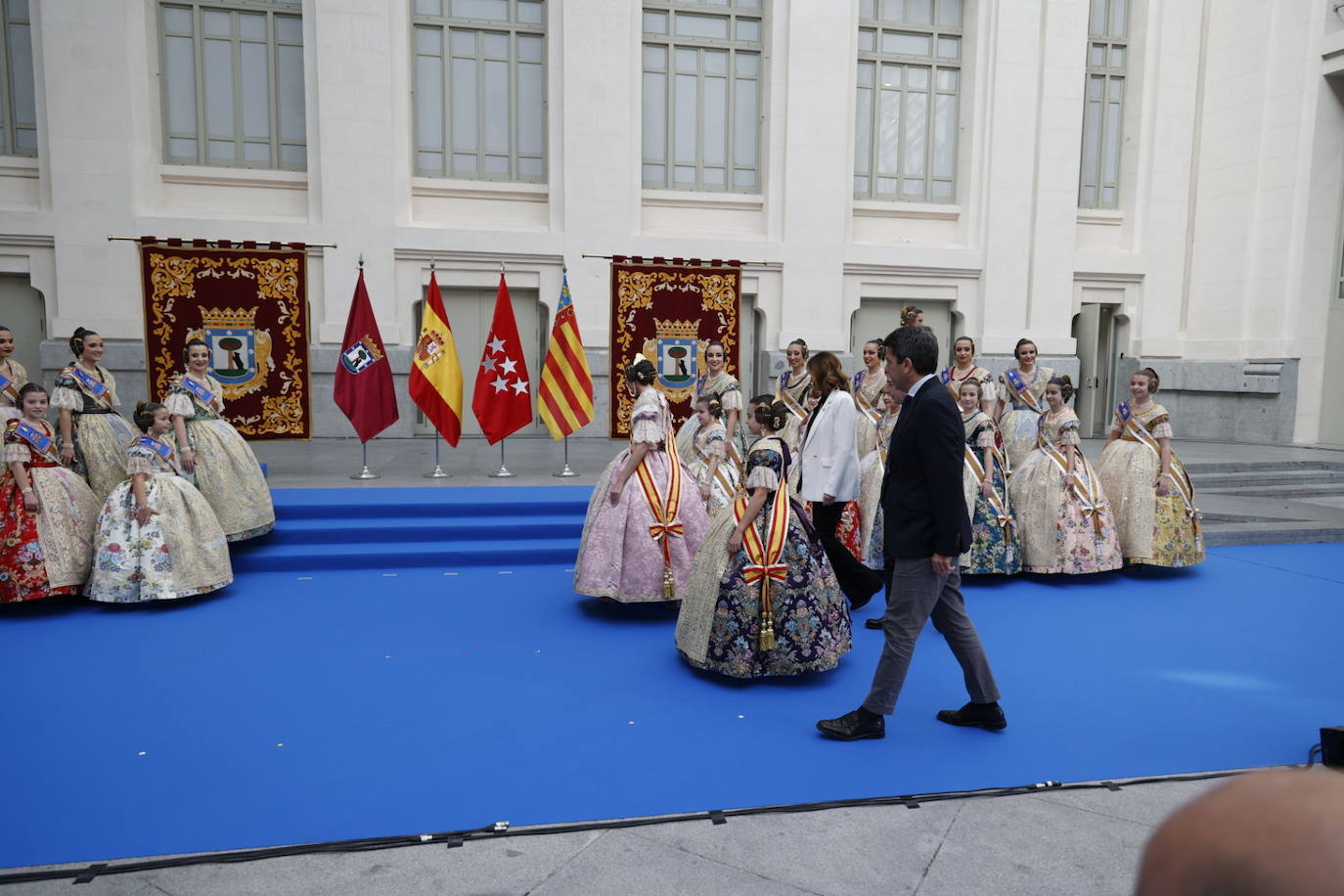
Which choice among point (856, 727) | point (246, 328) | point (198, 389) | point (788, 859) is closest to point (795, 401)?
point (856, 727)

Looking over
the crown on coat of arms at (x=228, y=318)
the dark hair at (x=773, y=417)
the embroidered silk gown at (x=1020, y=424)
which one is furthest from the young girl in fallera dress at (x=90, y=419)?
the embroidered silk gown at (x=1020, y=424)

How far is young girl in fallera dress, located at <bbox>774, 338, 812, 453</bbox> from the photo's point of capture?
770 centimetres

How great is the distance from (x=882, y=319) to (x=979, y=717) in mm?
11088

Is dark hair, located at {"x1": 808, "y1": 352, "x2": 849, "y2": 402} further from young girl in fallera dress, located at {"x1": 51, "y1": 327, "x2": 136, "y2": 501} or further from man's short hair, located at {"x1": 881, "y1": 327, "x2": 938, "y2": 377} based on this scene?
young girl in fallera dress, located at {"x1": 51, "y1": 327, "x2": 136, "y2": 501}

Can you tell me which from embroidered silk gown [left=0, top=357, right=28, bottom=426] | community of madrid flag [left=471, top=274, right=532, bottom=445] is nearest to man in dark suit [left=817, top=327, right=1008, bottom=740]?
community of madrid flag [left=471, top=274, right=532, bottom=445]

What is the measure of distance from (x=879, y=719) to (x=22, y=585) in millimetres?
5443

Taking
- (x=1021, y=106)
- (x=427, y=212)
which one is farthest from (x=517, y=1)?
(x=1021, y=106)

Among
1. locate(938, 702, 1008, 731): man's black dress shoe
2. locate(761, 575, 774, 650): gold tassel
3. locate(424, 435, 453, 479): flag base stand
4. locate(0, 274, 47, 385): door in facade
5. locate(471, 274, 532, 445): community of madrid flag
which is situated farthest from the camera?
locate(0, 274, 47, 385): door in facade

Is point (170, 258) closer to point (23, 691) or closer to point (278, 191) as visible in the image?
point (278, 191)

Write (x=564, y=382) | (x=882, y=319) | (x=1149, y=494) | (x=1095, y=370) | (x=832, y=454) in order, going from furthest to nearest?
(x=1095, y=370) → (x=882, y=319) → (x=564, y=382) → (x=1149, y=494) → (x=832, y=454)

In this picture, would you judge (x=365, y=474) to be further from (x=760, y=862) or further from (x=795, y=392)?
(x=760, y=862)

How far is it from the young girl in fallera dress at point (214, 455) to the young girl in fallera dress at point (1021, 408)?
621 cm

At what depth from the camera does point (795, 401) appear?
780cm

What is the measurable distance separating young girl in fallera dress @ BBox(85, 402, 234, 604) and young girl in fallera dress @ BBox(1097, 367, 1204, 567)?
6.93 metres
